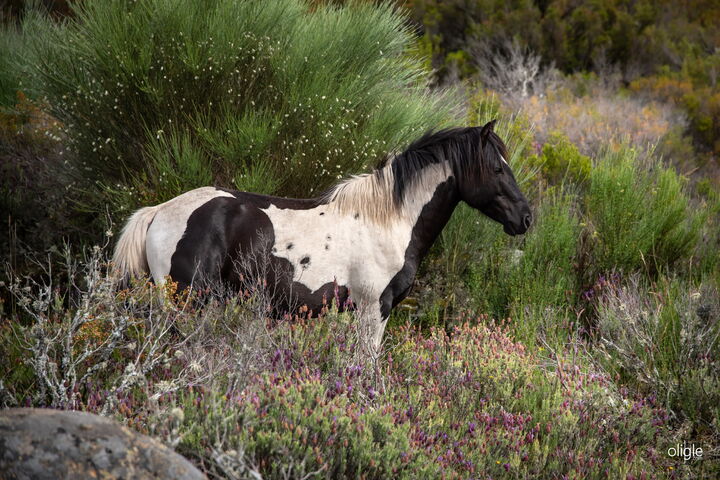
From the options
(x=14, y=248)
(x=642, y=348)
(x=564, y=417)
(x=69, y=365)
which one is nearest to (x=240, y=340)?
(x=69, y=365)

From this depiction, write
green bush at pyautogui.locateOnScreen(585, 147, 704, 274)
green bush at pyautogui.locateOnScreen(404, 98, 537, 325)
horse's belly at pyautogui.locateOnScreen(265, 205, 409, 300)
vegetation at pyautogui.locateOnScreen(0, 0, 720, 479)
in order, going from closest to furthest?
vegetation at pyautogui.locateOnScreen(0, 0, 720, 479)
horse's belly at pyautogui.locateOnScreen(265, 205, 409, 300)
green bush at pyautogui.locateOnScreen(404, 98, 537, 325)
green bush at pyautogui.locateOnScreen(585, 147, 704, 274)

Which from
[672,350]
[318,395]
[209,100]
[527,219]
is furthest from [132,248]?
[672,350]

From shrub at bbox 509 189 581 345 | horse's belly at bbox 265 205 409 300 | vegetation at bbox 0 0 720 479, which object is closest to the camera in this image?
vegetation at bbox 0 0 720 479

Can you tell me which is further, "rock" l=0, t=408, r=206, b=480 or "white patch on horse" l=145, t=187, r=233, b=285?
"white patch on horse" l=145, t=187, r=233, b=285

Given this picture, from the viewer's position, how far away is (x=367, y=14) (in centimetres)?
642

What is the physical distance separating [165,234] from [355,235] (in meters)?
1.08

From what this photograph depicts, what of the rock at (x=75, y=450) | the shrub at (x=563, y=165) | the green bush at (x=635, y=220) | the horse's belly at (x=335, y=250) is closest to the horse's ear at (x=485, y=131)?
the horse's belly at (x=335, y=250)

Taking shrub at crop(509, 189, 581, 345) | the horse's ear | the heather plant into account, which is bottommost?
shrub at crop(509, 189, 581, 345)

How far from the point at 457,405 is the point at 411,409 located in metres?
0.41

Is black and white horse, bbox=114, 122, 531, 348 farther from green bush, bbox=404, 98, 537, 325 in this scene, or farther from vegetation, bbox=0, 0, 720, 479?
green bush, bbox=404, 98, 537, 325

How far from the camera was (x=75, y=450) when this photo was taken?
2393 mm

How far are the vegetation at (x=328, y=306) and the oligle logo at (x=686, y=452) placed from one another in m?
0.04

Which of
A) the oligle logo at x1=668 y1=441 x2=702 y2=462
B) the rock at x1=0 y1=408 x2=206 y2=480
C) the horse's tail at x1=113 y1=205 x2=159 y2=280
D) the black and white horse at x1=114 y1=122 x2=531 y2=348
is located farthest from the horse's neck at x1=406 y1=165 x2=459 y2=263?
the rock at x1=0 y1=408 x2=206 y2=480

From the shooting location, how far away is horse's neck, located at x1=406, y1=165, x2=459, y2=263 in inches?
185
